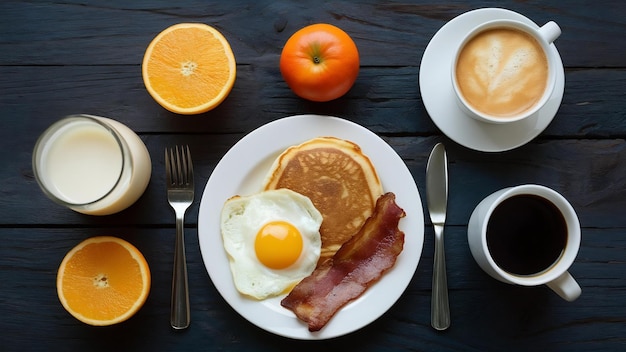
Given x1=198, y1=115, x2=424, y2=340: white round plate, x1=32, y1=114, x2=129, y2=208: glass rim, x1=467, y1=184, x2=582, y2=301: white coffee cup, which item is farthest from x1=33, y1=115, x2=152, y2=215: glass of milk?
x1=467, y1=184, x2=582, y2=301: white coffee cup

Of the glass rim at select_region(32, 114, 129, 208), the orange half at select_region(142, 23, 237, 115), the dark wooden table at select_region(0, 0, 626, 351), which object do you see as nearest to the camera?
the glass rim at select_region(32, 114, 129, 208)

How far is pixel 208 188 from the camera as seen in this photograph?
5.28 feet

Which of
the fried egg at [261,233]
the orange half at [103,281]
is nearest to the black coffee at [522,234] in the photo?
the fried egg at [261,233]

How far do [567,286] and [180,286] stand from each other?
102 centimetres

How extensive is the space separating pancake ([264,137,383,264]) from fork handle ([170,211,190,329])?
28 cm

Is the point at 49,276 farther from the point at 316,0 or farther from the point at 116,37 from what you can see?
the point at 316,0

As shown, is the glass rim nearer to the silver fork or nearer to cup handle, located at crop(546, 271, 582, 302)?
the silver fork

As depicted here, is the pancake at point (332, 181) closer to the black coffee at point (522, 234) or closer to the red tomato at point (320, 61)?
the red tomato at point (320, 61)

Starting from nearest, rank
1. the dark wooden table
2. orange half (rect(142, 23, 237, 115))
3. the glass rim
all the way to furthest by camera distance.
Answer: the glass rim → orange half (rect(142, 23, 237, 115)) → the dark wooden table

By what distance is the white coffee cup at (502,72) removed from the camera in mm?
1545

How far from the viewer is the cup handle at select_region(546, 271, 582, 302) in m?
1.50

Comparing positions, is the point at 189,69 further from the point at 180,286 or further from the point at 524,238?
the point at 524,238

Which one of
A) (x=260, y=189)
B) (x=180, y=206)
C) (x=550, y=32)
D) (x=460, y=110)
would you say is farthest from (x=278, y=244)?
(x=550, y=32)

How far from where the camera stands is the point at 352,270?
162cm
